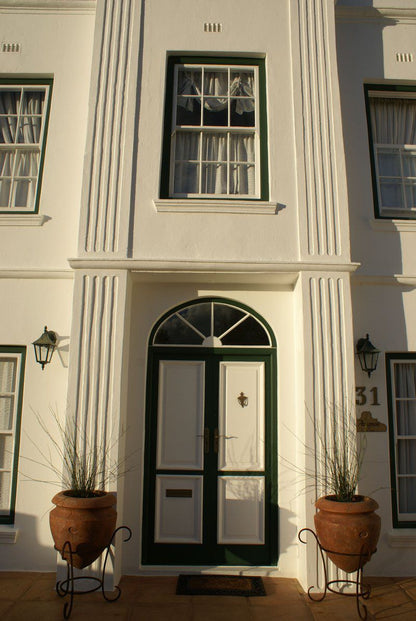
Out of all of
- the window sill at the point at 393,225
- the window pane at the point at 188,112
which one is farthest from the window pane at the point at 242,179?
the window sill at the point at 393,225

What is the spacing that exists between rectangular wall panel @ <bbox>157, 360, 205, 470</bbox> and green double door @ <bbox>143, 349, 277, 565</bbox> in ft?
0.04

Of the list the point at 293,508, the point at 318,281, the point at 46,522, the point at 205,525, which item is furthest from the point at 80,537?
the point at 318,281

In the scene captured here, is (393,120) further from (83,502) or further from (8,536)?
(8,536)

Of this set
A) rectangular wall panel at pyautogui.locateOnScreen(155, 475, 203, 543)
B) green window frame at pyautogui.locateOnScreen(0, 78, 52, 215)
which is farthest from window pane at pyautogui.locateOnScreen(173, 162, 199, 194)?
rectangular wall panel at pyautogui.locateOnScreen(155, 475, 203, 543)

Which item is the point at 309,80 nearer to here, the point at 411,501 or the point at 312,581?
the point at 411,501

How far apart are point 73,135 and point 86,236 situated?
1.56 meters

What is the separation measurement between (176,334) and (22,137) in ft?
10.8

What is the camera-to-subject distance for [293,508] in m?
4.89

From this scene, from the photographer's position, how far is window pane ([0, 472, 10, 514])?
16.5 feet

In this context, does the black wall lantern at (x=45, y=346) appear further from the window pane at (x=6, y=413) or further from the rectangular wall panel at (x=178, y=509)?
the rectangular wall panel at (x=178, y=509)

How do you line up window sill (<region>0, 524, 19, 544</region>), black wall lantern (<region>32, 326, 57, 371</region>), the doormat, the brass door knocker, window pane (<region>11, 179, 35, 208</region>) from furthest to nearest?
window pane (<region>11, 179, 35, 208</region>) → the brass door knocker → black wall lantern (<region>32, 326, 57, 371</region>) → window sill (<region>0, 524, 19, 544</region>) → the doormat

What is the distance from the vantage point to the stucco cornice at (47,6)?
595 cm

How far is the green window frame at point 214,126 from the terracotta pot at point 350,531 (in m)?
3.46

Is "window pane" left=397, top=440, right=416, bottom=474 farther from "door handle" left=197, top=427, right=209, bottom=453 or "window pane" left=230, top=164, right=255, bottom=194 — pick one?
"window pane" left=230, top=164, right=255, bottom=194
